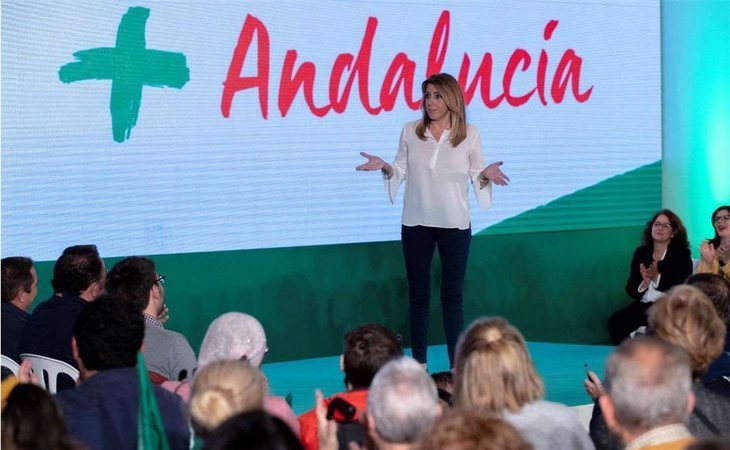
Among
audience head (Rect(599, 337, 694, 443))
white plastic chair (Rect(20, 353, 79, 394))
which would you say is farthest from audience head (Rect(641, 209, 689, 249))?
audience head (Rect(599, 337, 694, 443))

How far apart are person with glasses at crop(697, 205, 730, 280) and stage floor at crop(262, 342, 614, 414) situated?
73cm

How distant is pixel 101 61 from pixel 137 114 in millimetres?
327

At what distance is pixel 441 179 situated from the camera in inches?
219

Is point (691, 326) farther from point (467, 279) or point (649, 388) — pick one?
point (467, 279)

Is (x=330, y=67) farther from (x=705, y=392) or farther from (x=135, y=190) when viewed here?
(x=705, y=392)

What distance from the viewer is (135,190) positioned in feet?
20.7

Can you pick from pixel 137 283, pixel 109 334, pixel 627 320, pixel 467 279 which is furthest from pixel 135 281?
pixel 627 320

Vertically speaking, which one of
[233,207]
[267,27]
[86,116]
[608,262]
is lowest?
[608,262]

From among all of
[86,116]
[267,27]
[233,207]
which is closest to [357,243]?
[233,207]

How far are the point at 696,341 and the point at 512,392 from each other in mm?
629

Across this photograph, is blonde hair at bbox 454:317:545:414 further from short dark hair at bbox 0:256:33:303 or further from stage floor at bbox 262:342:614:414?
stage floor at bbox 262:342:614:414

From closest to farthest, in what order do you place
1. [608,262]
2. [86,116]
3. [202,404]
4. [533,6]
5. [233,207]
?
[202,404]
[86,116]
[233,207]
[533,6]
[608,262]

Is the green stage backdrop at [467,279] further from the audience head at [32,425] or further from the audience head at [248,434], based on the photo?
the audience head at [248,434]

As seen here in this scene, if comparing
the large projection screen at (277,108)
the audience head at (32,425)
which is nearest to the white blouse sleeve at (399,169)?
the large projection screen at (277,108)
